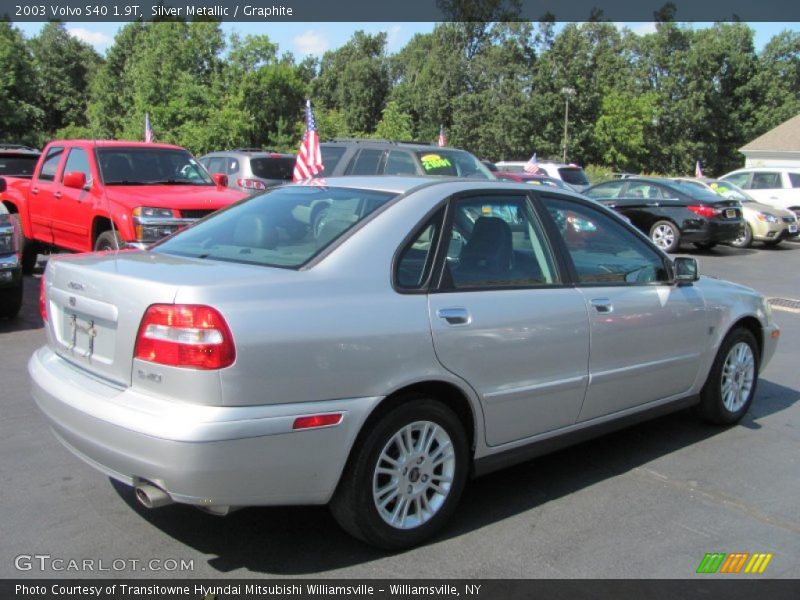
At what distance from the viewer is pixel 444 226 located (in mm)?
3789

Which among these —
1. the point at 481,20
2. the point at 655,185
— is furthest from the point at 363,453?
the point at 481,20

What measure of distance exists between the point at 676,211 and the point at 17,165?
13.0 metres

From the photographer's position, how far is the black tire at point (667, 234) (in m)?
16.6

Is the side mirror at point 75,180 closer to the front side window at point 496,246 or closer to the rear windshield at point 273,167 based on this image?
the rear windshield at point 273,167

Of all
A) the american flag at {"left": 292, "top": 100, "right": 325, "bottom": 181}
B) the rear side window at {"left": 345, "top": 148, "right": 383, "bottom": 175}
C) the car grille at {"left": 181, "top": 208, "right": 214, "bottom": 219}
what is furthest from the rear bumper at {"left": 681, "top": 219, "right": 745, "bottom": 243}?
the car grille at {"left": 181, "top": 208, "right": 214, "bottom": 219}

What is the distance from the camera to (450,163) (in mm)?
12109

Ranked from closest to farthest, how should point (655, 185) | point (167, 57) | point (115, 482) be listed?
1. point (115, 482)
2. point (655, 185)
3. point (167, 57)

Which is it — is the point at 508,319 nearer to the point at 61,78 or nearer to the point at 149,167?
the point at 149,167

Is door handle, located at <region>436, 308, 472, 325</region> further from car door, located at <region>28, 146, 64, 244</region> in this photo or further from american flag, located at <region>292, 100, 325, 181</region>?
american flag, located at <region>292, 100, 325, 181</region>

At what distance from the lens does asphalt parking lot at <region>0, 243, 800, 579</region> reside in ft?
11.0

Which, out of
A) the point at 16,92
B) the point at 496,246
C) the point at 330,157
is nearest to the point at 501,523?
Result: the point at 496,246

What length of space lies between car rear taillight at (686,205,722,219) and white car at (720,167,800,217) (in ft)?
19.2
